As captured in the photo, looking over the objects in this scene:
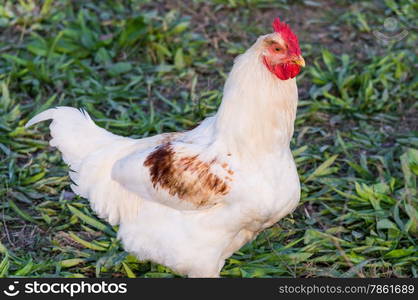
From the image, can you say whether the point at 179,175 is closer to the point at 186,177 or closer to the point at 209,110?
the point at 186,177

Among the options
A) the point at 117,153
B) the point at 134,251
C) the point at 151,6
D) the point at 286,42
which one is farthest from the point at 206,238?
the point at 151,6

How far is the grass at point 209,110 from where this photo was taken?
18.4 feet

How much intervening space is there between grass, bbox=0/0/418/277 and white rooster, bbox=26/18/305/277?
64 centimetres

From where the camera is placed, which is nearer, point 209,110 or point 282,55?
point 282,55

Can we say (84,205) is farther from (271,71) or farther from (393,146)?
(393,146)

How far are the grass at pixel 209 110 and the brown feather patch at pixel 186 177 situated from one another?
0.91 m

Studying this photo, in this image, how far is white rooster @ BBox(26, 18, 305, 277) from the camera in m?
4.58

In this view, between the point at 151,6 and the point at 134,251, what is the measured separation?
419 cm

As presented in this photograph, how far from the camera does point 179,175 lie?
4758mm

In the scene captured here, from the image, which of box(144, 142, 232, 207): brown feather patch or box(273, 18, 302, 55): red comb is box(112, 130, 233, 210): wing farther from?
box(273, 18, 302, 55): red comb

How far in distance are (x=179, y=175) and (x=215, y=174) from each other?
0.80 feet

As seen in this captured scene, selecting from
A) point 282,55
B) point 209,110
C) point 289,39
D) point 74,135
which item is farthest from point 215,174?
point 209,110

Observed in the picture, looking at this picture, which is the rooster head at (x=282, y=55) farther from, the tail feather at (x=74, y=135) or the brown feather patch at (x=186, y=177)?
the tail feather at (x=74, y=135)

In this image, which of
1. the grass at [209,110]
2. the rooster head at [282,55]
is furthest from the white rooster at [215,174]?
the grass at [209,110]
